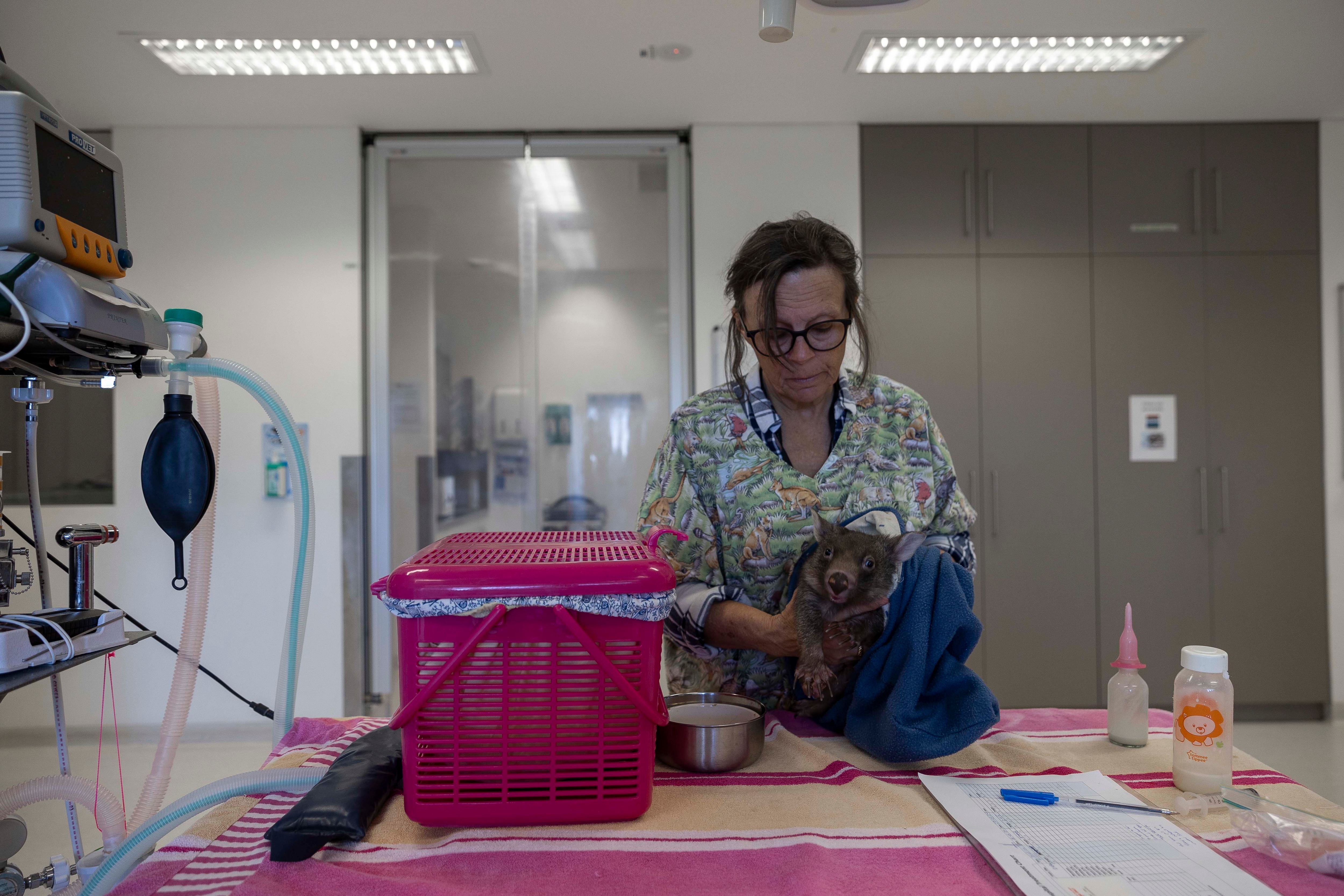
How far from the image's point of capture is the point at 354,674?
340 cm

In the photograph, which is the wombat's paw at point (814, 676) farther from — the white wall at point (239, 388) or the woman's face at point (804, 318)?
the white wall at point (239, 388)

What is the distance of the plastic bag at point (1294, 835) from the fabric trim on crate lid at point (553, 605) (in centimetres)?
65

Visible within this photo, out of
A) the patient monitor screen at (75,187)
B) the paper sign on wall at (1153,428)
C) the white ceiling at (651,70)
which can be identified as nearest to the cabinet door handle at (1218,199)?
the white ceiling at (651,70)

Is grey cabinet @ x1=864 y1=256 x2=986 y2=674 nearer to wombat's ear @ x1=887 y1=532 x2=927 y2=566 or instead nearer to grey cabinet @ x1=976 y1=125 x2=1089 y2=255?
grey cabinet @ x1=976 y1=125 x2=1089 y2=255

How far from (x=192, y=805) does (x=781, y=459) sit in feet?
3.13

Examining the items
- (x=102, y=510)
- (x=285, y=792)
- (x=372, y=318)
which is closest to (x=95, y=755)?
(x=102, y=510)

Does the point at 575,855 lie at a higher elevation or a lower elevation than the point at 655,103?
lower

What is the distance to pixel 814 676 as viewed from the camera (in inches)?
42.0

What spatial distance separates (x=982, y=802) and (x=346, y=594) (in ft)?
10.2

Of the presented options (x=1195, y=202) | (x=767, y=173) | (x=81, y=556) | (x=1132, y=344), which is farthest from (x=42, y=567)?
(x=1195, y=202)

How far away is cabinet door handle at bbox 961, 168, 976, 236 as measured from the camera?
11.4ft

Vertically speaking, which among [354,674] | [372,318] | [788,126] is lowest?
[354,674]

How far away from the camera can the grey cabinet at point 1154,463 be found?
346 centimetres

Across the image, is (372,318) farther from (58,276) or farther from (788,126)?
(58,276)
